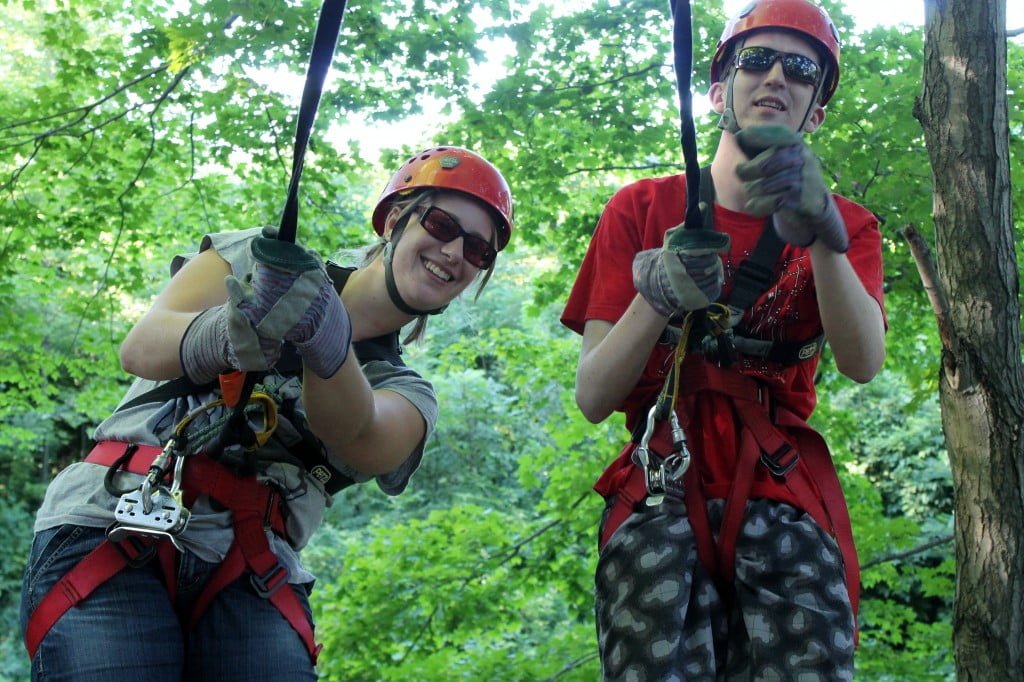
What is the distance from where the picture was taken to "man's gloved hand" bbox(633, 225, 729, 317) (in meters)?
1.59

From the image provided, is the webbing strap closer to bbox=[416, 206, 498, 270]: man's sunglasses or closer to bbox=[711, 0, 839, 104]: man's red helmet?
bbox=[416, 206, 498, 270]: man's sunglasses

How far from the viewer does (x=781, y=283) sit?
1.95 m

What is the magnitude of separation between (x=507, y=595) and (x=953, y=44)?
13.1ft

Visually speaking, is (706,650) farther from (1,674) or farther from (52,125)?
(1,674)

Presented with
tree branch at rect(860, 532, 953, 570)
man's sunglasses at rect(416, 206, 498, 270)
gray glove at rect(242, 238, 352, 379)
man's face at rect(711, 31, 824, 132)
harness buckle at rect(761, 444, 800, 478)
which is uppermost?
man's face at rect(711, 31, 824, 132)

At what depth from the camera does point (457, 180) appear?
2.45 meters

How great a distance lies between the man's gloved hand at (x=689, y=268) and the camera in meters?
1.59

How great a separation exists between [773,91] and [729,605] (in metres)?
1.07

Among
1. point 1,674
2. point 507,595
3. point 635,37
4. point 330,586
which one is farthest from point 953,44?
point 1,674

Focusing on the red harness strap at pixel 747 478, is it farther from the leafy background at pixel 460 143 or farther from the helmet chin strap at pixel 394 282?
the leafy background at pixel 460 143

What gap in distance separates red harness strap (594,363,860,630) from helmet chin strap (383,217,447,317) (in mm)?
641

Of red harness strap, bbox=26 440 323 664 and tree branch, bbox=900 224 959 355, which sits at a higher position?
tree branch, bbox=900 224 959 355

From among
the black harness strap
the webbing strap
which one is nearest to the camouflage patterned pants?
the black harness strap

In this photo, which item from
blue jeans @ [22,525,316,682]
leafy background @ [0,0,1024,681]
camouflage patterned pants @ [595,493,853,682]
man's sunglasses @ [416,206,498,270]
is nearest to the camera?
camouflage patterned pants @ [595,493,853,682]
